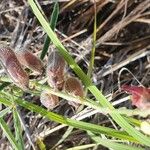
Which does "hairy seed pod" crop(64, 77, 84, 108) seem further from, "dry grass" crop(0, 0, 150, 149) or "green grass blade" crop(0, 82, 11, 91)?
"dry grass" crop(0, 0, 150, 149)

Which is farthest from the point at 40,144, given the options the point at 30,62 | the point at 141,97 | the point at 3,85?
the point at 141,97

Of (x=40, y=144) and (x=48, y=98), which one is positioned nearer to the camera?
(x=48, y=98)

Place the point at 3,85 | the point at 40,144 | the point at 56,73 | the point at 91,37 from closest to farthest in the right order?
1. the point at 56,73
2. the point at 3,85
3. the point at 40,144
4. the point at 91,37

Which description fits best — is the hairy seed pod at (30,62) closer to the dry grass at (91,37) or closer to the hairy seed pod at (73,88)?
the hairy seed pod at (73,88)

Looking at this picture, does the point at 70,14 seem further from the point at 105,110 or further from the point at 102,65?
the point at 105,110

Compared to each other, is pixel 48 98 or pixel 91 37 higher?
pixel 48 98

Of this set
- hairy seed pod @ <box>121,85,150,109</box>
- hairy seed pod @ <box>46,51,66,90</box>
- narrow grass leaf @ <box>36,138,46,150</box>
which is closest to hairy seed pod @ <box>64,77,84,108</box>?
hairy seed pod @ <box>46,51,66,90</box>

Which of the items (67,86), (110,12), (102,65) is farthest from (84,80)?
(110,12)

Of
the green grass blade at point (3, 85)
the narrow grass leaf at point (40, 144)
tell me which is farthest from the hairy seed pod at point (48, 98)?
the narrow grass leaf at point (40, 144)

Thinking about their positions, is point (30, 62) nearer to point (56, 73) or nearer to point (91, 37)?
point (56, 73)
